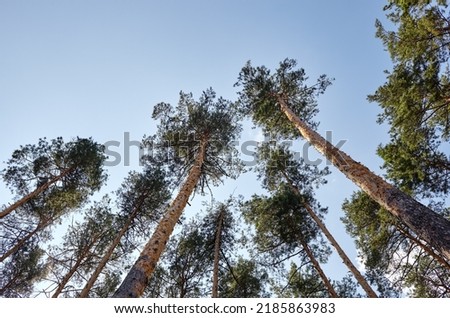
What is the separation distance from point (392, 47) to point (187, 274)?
38.3 ft

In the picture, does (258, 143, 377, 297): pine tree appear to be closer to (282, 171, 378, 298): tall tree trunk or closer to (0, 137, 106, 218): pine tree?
(282, 171, 378, 298): tall tree trunk

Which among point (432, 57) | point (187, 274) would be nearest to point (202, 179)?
point (187, 274)

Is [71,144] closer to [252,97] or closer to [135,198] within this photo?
[135,198]

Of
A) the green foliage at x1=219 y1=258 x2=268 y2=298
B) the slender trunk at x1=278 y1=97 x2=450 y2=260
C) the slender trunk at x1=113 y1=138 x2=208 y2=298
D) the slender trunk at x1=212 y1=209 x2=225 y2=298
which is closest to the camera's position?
the slender trunk at x1=278 y1=97 x2=450 y2=260

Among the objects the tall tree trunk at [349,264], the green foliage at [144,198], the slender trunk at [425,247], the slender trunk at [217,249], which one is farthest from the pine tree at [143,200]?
the slender trunk at [425,247]

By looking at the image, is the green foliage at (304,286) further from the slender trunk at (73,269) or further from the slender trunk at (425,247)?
the slender trunk at (73,269)

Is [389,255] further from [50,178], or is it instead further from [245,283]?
[50,178]

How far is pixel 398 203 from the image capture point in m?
5.03

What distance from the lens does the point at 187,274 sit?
11867 mm

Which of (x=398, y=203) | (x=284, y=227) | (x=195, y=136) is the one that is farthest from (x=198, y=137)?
(x=398, y=203)

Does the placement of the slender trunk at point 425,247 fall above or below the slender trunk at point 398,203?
above

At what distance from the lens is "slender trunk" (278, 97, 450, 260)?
4090 mm


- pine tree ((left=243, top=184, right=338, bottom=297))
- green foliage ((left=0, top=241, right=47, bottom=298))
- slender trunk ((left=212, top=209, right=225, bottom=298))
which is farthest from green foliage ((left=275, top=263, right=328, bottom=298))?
green foliage ((left=0, top=241, right=47, bottom=298))

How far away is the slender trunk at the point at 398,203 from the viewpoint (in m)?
4.09
